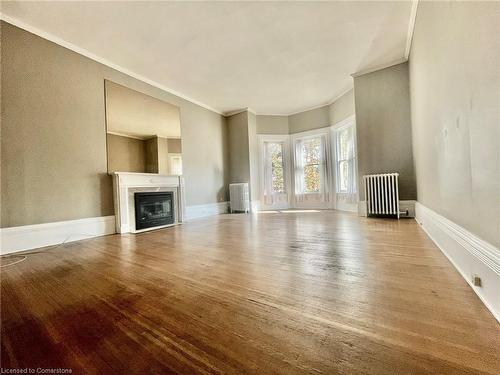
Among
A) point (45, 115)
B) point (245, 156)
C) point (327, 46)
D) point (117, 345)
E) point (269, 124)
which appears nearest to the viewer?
point (117, 345)

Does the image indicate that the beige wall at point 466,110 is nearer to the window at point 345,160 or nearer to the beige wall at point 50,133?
the window at point 345,160

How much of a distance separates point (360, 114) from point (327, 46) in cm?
158

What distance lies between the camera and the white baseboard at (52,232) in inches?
100

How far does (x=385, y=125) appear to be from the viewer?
4.13 meters

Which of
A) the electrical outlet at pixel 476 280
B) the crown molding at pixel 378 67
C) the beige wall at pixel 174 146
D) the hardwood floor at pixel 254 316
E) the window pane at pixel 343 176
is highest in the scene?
the crown molding at pixel 378 67

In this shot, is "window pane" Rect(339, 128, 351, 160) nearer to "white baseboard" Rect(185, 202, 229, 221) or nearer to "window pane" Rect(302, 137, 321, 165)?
"window pane" Rect(302, 137, 321, 165)

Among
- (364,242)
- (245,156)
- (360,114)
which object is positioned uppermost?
(360,114)

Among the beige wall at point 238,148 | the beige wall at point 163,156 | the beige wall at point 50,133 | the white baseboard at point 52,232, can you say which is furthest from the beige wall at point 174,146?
the beige wall at point 238,148

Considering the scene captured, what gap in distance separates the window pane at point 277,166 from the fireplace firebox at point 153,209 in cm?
336

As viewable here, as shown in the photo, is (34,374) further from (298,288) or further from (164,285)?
(298,288)

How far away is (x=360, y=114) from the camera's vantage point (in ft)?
14.5

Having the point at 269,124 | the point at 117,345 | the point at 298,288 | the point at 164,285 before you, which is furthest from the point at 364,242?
the point at 269,124

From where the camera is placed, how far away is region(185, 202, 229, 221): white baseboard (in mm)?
5172

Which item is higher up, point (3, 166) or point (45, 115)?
point (45, 115)
